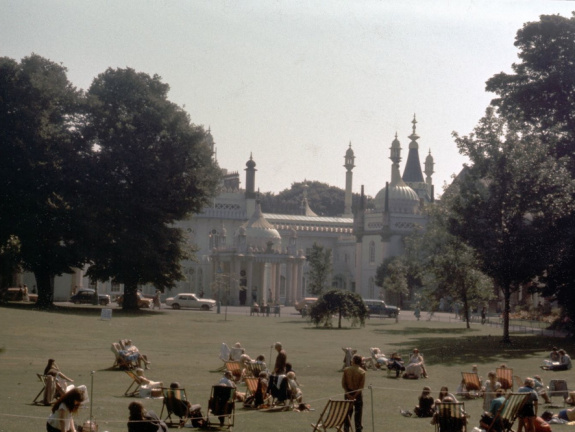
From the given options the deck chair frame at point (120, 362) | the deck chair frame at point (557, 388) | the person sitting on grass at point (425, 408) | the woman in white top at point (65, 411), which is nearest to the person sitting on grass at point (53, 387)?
the woman in white top at point (65, 411)

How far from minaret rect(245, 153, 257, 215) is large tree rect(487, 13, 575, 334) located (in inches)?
2409

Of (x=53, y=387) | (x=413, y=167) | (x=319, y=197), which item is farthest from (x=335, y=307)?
(x=319, y=197)

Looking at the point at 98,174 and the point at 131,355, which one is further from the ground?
the point at 98,174

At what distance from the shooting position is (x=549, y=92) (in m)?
44.5

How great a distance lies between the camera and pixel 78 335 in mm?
39469

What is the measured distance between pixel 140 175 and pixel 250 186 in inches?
1905

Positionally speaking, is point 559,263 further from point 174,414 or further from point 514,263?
point 174,414

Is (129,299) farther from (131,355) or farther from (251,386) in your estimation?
(251,386)

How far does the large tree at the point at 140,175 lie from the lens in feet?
188

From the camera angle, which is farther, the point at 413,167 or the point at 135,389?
the point at 413,167

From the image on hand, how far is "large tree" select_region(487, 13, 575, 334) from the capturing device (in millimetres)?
43812

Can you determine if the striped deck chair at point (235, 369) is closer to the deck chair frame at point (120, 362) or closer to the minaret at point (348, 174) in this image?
the deck chair frame at point (120, 362)

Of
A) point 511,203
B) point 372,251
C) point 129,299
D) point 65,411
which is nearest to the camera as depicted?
point 65,411

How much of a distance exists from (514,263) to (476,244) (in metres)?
1.74
